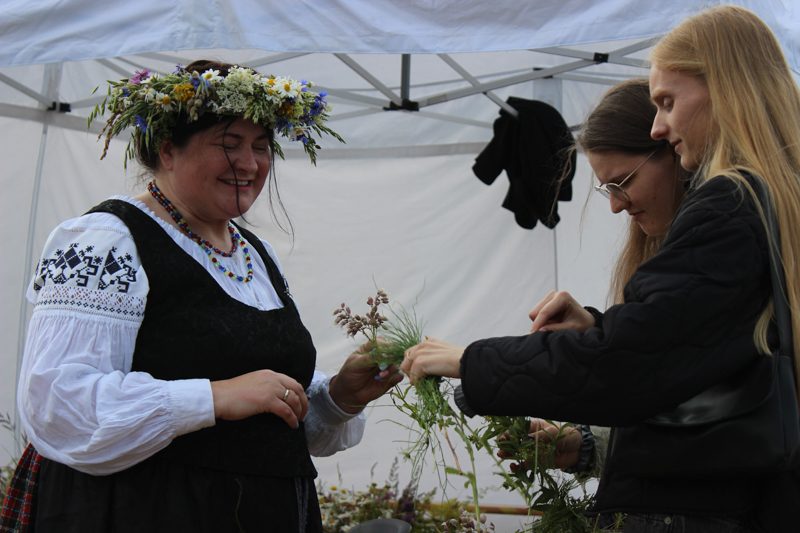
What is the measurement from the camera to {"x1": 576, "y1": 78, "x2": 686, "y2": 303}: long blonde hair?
181cm

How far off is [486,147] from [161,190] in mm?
2965

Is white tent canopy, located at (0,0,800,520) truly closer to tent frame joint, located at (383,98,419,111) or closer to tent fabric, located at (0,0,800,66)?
tent frame joint, located at (383,98,419,111)

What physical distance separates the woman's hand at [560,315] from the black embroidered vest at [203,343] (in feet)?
2.06

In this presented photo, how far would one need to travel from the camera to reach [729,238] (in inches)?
53.0

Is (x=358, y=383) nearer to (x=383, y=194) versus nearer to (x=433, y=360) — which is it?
(x=433, y=360)

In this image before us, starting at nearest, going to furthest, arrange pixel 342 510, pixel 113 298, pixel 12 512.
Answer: pixel 113 298, pixel 12 512, pixel 342 510

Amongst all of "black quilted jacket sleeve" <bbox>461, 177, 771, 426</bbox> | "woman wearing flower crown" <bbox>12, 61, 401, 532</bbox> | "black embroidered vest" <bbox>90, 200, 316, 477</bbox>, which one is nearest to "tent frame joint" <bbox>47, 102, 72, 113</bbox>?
"woman wearing flower crown" <bbox>12, 61, 401, 532</bbox>

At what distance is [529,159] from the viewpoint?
15.2ft

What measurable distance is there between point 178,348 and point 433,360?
1.88ft

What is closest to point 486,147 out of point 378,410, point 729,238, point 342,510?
point 378,410

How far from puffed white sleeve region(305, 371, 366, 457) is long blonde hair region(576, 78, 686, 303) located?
75 cm

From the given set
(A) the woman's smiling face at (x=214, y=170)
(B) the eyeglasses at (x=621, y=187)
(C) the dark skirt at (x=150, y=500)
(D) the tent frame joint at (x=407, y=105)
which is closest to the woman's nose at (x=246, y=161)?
(A) the woman's smiling face at (x=214, y=170)

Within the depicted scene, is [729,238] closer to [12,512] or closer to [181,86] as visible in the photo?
[181,86]

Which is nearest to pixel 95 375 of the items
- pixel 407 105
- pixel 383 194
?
pixel 407 105
